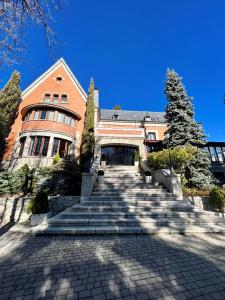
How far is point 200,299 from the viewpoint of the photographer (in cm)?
239

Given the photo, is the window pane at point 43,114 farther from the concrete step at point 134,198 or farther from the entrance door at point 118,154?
the concrete step at point 134,198

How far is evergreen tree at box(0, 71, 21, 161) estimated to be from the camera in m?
15.1

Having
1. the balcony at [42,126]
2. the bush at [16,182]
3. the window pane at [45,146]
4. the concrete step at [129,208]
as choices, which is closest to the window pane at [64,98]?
the balcony at [42,126]

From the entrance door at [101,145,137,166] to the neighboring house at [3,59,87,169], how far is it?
134 inches

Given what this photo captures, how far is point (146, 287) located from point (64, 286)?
54.8 inches

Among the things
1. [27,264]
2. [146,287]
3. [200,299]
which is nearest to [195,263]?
[200,299]

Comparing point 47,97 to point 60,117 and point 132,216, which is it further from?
point 132,216

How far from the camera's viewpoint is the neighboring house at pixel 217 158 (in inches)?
707

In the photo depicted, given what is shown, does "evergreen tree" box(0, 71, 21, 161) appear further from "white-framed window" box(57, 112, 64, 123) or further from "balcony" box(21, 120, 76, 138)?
"white-framed window" box(57, 112, 64, 123)

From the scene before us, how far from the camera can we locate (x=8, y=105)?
16.1 meters

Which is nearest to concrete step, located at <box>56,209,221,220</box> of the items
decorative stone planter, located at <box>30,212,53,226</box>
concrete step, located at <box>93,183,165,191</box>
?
decorative stone planter, located at <box>30,212,53,226</box>

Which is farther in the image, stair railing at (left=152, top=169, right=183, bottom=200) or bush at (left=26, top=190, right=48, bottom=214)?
stair railing at (left=152, top=169, right=183, bottom=200)

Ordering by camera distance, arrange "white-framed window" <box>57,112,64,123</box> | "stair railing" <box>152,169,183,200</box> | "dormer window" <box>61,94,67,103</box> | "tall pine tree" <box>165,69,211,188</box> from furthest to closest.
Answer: "dormer window" <box>61,94,67,103</box>, "white-framed window" <box>57,112,64,123</box>, "tall pine tree" <box>165,69,211,188</box>, "stair railing" <box>152,169,183,200</box>

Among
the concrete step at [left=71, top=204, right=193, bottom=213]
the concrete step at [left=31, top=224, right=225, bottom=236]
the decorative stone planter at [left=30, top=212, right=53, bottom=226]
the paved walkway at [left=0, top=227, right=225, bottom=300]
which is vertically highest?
the concrete step at [left=71, top=204, right=193, bottom=213]
